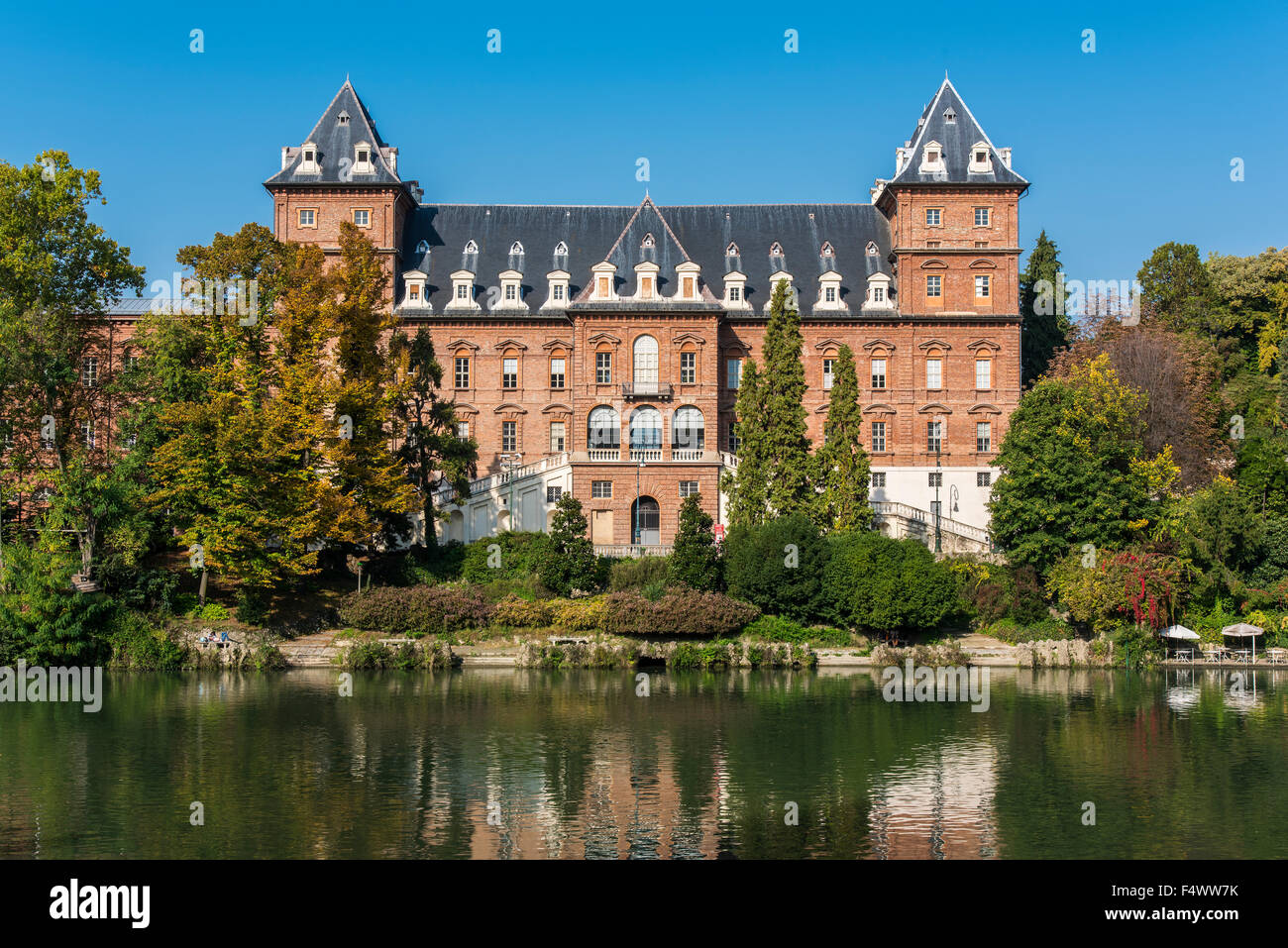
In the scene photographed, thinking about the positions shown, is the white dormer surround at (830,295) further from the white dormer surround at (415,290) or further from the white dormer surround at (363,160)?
the white dormer surround at (363,160)

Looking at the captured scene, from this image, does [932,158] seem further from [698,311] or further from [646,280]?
[646,280]

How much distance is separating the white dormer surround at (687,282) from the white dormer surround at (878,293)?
9.63 metres

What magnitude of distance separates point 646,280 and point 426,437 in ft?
48.8

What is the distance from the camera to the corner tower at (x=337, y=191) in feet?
198

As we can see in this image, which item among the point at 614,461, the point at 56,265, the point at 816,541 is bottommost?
the point at 816,541

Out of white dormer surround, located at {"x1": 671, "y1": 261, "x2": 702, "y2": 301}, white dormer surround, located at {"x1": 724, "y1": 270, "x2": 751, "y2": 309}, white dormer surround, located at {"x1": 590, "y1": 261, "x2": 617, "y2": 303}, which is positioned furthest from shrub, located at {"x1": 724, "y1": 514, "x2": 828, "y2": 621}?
white dormer surround, located at {"x1": 724, "y1": 270, "x2": 751, "y2": 309}

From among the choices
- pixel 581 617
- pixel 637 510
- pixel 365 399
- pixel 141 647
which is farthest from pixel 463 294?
pixel 141 647

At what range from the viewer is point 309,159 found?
61125mm

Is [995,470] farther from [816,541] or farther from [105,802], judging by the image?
[105,802]

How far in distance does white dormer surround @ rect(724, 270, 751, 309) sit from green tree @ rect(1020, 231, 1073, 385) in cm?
1784

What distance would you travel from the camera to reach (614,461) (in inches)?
2159

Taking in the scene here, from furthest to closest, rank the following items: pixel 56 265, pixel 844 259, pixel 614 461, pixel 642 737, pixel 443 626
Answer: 1. pixel 844 259
2. pixel 614 461
3. pixel 56 265
4. pixel 443 626
5. pixel 642 737
